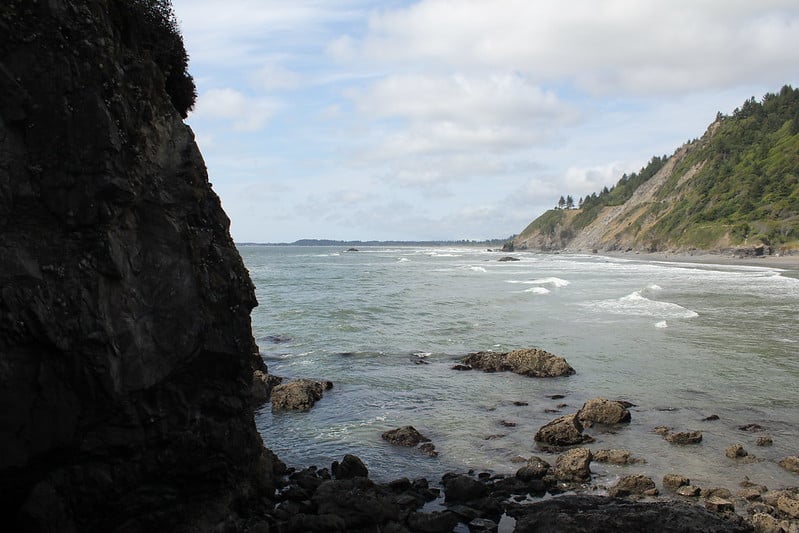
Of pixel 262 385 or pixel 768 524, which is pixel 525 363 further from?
pixel 768 524

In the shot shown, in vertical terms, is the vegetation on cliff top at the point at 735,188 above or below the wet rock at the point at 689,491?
above

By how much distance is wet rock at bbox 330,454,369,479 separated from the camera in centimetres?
1405

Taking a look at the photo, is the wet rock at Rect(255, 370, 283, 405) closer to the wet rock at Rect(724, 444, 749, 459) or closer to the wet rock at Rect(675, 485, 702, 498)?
the wet rock at Rect(675, 485, 702, 498)

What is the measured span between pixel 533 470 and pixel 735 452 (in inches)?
222

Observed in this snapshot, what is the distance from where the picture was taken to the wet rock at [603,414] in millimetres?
17828

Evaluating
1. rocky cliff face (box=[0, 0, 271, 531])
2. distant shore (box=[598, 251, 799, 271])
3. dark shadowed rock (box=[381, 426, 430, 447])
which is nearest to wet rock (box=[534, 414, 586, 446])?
dark shadowed rock (box=[381, 426, 430, 447])

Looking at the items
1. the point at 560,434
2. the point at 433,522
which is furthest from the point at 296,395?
the point at 433,522

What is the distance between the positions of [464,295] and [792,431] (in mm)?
38184

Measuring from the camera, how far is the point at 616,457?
48.8 ft

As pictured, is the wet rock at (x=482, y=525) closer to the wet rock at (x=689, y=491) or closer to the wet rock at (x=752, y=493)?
the wet rock at (x=689, y=491)

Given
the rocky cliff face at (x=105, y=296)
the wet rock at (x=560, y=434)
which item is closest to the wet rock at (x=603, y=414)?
the wet rock at (x=560, y=434)

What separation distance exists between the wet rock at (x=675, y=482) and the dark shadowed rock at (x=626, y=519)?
6.41 ft

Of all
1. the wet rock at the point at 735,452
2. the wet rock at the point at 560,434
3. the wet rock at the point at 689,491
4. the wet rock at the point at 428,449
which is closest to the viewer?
the wet rock at the point at 689,491

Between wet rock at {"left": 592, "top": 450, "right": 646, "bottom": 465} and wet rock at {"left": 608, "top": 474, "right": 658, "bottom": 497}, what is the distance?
1424 mm
